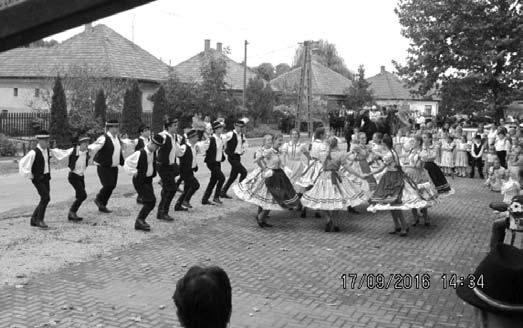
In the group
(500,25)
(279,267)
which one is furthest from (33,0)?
(500,25)

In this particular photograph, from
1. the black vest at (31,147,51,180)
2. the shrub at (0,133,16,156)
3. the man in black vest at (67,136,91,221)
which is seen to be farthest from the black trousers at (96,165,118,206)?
the shrub at (0,133,16,156)

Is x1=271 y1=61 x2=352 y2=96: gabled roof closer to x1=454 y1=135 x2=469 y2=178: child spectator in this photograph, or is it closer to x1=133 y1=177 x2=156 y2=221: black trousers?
x1=454 y1=135 x2=469 y2=178: child spectator

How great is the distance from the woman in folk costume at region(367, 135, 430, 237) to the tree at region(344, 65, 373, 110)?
37512 millimetres

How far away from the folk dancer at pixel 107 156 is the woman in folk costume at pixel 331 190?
3.56 m

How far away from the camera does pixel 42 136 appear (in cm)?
940

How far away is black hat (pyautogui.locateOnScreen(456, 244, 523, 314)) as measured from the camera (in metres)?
2.60

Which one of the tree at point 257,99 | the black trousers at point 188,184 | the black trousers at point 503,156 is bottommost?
the black trousers at point 188,184

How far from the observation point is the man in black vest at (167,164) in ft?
33.7

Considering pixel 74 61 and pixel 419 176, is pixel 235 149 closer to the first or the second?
pixel 419 176

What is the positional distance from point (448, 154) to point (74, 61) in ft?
83.8

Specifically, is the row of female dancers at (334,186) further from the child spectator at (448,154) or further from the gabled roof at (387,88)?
the gabled roof at (387,88)

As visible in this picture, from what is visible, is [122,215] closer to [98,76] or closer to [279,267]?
[279,267]

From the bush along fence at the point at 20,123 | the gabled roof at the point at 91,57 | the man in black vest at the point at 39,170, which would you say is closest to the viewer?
the man in black vest at the point at 39,170

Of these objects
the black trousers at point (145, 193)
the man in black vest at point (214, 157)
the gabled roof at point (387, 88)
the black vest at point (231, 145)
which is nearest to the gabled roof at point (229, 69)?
the gabled roof at point (387, 88)
